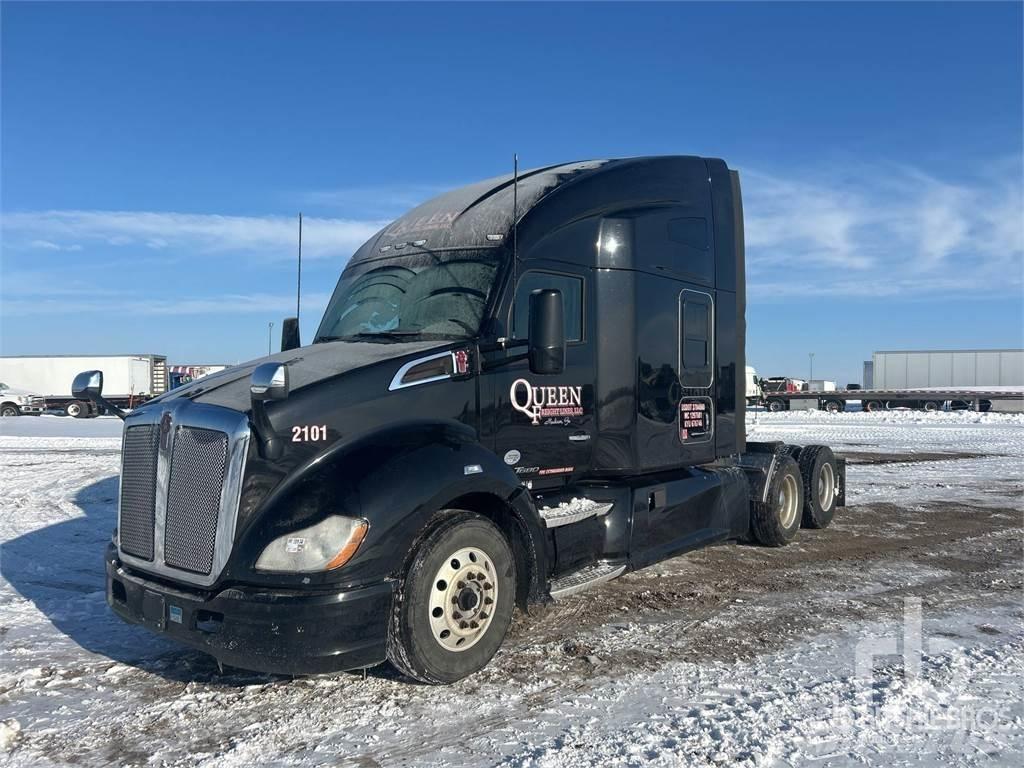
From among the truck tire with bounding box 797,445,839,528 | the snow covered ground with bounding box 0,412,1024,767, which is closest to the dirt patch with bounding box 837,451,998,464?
the truck tire with bounding box 797,445,839,528

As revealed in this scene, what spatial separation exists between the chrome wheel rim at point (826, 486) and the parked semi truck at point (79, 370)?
4740cm

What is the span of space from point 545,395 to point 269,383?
2.07m

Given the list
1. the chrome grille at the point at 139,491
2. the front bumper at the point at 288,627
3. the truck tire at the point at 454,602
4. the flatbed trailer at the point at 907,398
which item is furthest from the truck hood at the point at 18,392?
the truck tire at the point at 454,602

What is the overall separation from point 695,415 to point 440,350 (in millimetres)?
2909

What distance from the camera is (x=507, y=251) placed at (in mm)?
5570

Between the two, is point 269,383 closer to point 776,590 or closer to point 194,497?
point 194,497

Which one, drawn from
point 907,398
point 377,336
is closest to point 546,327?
point 377,336

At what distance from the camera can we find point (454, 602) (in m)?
4.52

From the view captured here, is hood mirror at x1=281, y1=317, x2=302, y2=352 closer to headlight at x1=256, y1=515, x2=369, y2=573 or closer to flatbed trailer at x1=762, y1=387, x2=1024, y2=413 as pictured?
headlight at x1=256, y1=515, x2=369, y2=573

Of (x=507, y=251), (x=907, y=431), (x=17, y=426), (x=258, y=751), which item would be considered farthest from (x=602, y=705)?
(x=17, y=426)

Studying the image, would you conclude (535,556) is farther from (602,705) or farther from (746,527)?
(746,527)

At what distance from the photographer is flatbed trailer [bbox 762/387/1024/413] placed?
47.5 m

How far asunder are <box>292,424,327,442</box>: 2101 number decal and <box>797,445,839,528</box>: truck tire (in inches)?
253

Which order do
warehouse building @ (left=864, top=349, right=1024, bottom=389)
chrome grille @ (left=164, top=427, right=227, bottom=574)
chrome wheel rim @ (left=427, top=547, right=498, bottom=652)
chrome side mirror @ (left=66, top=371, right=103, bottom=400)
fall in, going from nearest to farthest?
chrome grille @ (left=164, top=427, right=227, bottom=574)
chrome wheel rim @ (left=427, top=547, right=498, bottom=652)
chrome side mirror @ (left=66, top=371, right=103, bottom=400)
warehouse building @ (left=864, top=349, right=1024, bottom=389)
